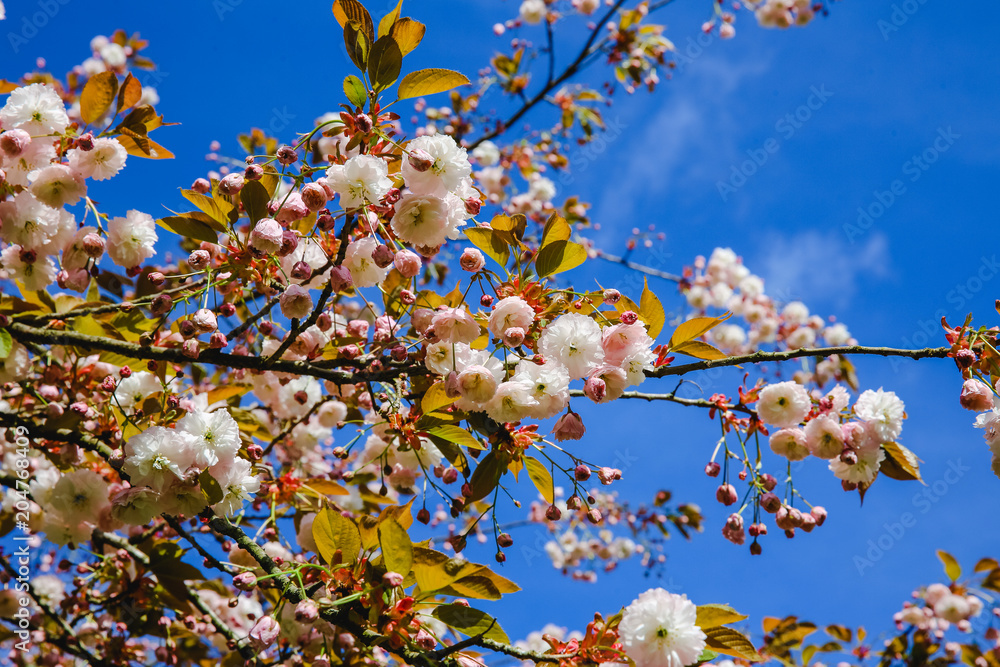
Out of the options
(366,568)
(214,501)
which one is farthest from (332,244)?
(366,568)

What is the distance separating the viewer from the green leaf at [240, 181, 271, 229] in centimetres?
145

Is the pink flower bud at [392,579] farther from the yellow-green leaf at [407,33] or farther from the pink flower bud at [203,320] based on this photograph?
the yellow-green leaf at [407,33]

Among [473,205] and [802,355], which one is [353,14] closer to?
[473,205]

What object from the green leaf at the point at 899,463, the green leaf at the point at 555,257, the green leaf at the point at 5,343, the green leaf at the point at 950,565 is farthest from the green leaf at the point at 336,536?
the green leaf at the point at 950,565

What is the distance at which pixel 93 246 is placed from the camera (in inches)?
69.4

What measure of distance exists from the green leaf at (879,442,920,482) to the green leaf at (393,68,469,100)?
4.62 feet

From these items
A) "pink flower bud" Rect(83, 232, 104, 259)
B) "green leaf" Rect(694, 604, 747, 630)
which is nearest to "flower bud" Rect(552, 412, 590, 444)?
"green leaf" Rect(694, 604, 747, 630)

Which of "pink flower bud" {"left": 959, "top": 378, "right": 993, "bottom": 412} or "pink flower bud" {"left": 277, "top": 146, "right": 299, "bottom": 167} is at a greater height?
"pink flower bud" {"left": 277, "top": 146, "right": 299, "bottom": 167}

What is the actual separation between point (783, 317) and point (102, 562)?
642 centimetres

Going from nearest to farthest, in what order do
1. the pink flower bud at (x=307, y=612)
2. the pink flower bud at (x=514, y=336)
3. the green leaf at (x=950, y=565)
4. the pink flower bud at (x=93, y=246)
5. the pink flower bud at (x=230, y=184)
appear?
the pink flower bud at (x=307, y=612) < the pink flower bud at (x=514, y=336) < the pink flower bud at (x=230, y=184) < the pink flower bud at (x=93, y=246) < the green leaf at (x=950, y=565)

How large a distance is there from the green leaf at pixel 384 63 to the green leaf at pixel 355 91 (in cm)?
3

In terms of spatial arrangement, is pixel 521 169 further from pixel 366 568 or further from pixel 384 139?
pixel 366 568

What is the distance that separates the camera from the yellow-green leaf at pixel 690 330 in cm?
148

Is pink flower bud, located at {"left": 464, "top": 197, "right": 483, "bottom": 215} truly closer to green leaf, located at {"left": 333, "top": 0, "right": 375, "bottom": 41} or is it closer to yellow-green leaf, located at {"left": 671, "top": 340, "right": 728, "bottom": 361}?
green leaf, located at {"left": 333, "top": 0, "right": 375, "bottom": 41}
